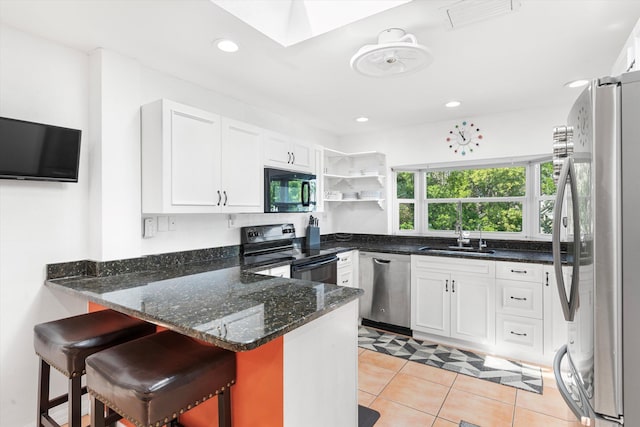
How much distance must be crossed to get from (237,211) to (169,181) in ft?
2.05

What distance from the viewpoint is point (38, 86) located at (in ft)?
6.53

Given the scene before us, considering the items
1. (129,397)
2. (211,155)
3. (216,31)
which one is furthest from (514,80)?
(129,397)

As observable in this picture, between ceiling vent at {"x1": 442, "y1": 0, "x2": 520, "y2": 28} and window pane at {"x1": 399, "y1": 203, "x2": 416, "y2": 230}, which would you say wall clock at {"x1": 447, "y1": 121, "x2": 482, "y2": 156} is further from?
ceiling vent at {"x1": 442, "y1": 0, "x2": 520, "y2": 28}

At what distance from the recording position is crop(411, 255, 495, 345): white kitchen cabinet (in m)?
3.10

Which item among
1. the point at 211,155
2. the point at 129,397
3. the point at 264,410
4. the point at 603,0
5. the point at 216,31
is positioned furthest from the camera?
the point at 211,155

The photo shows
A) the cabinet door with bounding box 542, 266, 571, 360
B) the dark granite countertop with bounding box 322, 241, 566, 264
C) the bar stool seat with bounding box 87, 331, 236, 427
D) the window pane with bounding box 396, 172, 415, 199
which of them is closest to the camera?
the bar stool seat with bounding box 87, 331, 236, 427

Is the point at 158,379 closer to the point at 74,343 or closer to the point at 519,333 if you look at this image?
the point at 74,343

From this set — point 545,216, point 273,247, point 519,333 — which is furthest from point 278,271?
point 545,216

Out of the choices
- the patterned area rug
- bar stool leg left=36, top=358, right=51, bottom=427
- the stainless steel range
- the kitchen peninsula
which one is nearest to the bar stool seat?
the kitchen peninsula

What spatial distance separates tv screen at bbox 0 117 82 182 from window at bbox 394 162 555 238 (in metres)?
3.47

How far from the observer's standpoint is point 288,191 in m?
3.24

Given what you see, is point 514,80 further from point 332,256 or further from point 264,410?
point 264,410

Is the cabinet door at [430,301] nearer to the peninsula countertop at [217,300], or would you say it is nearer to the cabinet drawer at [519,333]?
the cabinet drawer at [519,333]

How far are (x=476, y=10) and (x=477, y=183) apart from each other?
8.43 feet
